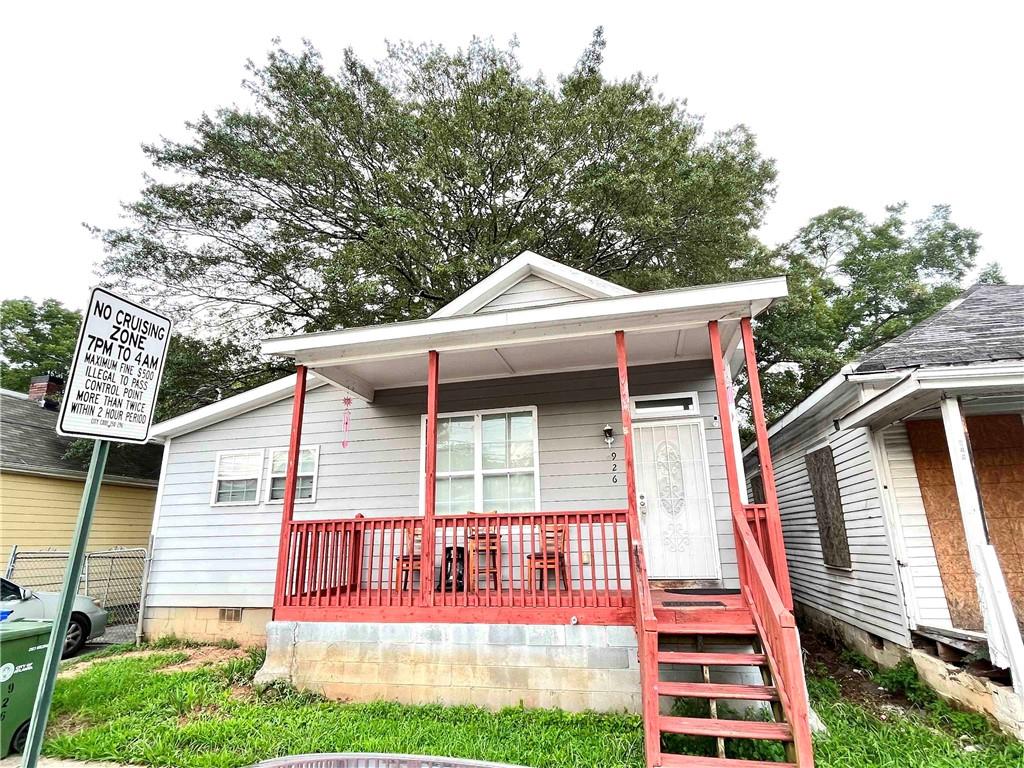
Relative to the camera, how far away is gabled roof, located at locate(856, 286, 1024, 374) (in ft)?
15.6

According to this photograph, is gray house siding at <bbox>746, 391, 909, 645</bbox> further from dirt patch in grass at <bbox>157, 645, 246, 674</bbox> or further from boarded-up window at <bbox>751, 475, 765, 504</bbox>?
dirt patch in grass at <bbox>157, 645, 246, 674</bbox>

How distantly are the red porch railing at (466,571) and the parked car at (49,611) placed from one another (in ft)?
10.8

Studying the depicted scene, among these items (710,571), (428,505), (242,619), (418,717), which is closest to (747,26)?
(710,571)

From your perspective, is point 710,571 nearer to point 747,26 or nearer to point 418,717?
point 418,717

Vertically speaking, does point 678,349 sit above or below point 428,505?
above

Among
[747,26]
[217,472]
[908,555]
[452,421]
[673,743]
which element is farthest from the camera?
[747,26]

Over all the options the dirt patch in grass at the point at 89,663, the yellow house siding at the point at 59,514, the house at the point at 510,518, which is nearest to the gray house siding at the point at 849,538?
the house at the point at 510,518

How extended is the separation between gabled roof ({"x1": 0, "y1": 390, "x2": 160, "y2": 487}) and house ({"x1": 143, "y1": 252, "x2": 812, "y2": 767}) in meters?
4.07

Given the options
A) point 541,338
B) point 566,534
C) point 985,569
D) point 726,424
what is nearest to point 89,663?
point 566,534

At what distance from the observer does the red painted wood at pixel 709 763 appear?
3141 mm

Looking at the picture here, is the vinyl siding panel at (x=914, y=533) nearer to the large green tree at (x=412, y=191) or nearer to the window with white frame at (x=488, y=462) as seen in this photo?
the window with white frame at (x=488, y=462)

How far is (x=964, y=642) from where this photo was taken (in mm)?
4328

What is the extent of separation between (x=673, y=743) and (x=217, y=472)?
747cm

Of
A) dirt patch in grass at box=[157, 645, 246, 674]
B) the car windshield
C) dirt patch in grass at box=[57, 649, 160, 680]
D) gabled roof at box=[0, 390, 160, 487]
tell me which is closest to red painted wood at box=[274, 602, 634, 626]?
dirt patch in grass at box=[157, 645, 246, 674]
